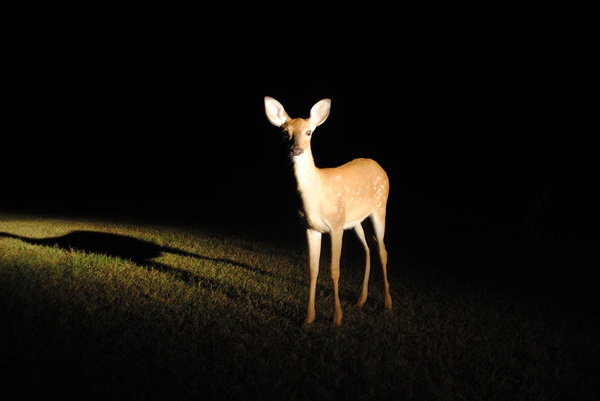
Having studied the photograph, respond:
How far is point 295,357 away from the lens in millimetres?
3570

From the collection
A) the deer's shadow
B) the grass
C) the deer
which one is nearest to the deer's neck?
the deer

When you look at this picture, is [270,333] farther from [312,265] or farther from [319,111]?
[319,111]

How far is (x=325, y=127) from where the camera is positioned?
70.5 ft

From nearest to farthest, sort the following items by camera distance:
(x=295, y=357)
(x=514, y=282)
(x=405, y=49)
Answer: (x=295, y=357) → (x=514, y=282) → (x=405, y=49)

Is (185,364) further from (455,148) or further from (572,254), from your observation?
(455,148)

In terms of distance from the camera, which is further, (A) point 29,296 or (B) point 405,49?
(B) point 405,49

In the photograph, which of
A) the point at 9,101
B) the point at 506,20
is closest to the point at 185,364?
the point at 506,20

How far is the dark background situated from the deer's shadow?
2061 millimetres

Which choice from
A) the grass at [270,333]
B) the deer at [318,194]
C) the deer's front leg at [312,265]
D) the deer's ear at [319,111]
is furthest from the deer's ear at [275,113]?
the grass at [270,333]

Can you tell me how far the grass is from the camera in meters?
3.16

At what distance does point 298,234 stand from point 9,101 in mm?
27159

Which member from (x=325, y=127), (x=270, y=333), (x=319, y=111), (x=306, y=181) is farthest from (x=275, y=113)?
(x=325, y=127)

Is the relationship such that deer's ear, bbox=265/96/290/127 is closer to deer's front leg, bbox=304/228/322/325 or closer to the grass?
deer's front leg, bbox=304/228/322/325

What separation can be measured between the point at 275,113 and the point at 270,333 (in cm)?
196
